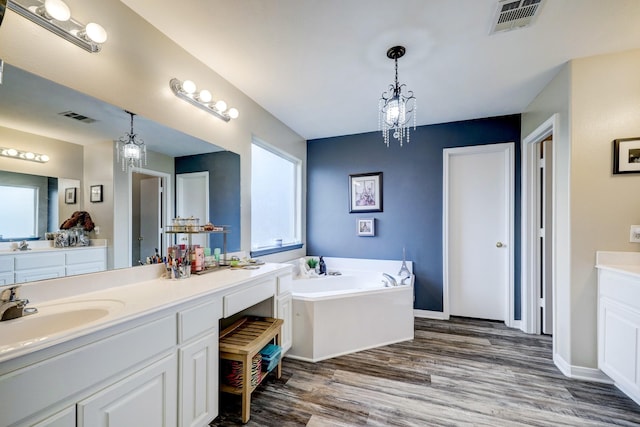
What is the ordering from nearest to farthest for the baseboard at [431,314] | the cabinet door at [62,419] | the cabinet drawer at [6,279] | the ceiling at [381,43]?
1. the cabinet door at [62,419]
2. the cabinet drawer at [6,279]
3. the ceiling at [381,43]
4. the baseboard at [431,314]

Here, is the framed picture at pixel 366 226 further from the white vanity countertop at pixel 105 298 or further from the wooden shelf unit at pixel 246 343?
the white vanity countertop at pixel 105 298

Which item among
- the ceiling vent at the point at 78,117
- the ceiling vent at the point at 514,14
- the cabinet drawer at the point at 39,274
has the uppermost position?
the ceiling vent at the point at 514,14

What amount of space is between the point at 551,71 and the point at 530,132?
763 millimetres

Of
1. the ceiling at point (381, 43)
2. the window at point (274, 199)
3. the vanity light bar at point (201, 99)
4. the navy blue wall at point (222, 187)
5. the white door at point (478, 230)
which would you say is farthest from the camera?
the white door at point (478, 230)

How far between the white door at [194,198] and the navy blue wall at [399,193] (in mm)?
1992

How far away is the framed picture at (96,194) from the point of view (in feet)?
4.73

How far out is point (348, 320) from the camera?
8.17 ft

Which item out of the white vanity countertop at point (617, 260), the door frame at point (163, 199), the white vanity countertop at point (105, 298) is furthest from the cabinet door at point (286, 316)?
the white vanity countertop at point (617, 260)

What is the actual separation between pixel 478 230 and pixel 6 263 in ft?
13.1

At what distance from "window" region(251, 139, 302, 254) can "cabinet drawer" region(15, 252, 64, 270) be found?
1.61 meters

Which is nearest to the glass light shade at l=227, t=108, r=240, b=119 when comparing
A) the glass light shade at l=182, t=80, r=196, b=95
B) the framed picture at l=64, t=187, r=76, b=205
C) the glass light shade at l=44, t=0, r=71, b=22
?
the glass light shade at l=182, t=80, r=196, b=95

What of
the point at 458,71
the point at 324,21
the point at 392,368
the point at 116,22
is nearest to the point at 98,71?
the point at 116,22

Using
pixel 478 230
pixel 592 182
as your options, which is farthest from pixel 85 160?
pixel 478 230

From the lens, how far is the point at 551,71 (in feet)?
7.22
